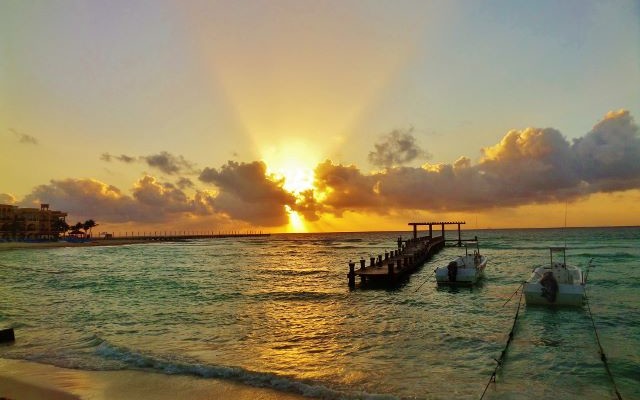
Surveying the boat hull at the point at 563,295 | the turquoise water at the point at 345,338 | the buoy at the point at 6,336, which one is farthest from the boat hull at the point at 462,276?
the buoy at the point at 6,336

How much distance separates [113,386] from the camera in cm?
1184

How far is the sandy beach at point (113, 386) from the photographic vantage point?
36.1ft

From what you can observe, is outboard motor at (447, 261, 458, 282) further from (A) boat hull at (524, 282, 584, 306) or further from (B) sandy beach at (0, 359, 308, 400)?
(B) sandy beach at (0, 359, 308, 400)

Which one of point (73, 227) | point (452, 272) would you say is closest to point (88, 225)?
point (73, 227)

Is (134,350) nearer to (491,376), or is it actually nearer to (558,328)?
(491,376)

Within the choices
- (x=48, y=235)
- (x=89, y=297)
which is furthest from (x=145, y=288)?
(x=48, y=235)

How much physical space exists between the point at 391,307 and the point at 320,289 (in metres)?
9.52

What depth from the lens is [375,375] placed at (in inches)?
500

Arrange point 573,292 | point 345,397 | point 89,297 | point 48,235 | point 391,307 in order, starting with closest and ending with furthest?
point 345,397 < point 573,292 < point 391,307 < point 89,297 < point 48,235

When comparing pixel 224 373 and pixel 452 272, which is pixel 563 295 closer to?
pixel 452 272

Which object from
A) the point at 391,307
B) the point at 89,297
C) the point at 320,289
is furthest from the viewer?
the point at 320,289

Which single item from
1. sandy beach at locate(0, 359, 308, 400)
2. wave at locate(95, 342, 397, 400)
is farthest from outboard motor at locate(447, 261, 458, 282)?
sandy beach at locate(0, 359, 308, 400)

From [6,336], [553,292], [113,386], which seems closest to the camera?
[113,386]

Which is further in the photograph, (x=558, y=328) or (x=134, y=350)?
(x=558, y=328)
